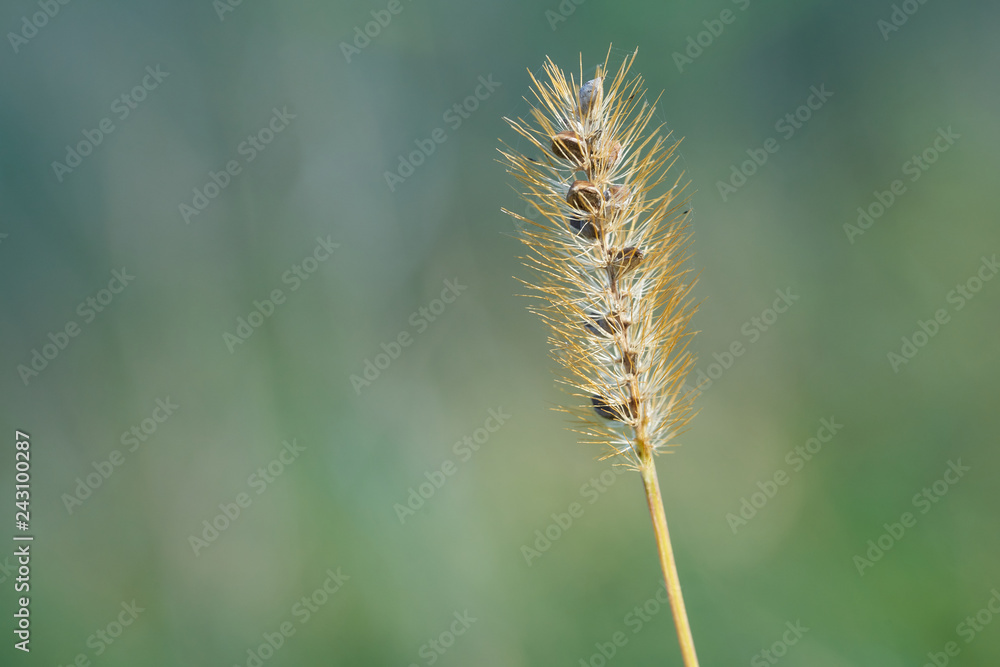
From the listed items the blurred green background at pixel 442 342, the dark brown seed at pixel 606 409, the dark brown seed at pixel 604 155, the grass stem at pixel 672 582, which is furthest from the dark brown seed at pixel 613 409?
the blurred green background at pixel 442 342

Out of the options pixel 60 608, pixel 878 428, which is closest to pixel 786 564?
pixel 878 428

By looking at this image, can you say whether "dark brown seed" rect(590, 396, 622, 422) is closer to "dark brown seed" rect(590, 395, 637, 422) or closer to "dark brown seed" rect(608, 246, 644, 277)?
"dark brown seed" rect(590, 395, 637, 422)

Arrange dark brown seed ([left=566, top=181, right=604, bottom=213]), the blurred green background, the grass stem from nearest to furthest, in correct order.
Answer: the grass stem < dark brown seed ([left=566, top=181, right=604, bottom=213]) < the blurred green background

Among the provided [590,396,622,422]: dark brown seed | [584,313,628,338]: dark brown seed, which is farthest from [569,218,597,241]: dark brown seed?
[590,396,622,422]: dark brown seed

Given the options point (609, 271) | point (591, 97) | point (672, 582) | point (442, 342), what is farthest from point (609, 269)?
point (442, 342)

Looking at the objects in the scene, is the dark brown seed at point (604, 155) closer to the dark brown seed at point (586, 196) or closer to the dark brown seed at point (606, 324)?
the dark brown seed at point (586, 196)

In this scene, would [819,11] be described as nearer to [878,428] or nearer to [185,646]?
[878,428]
